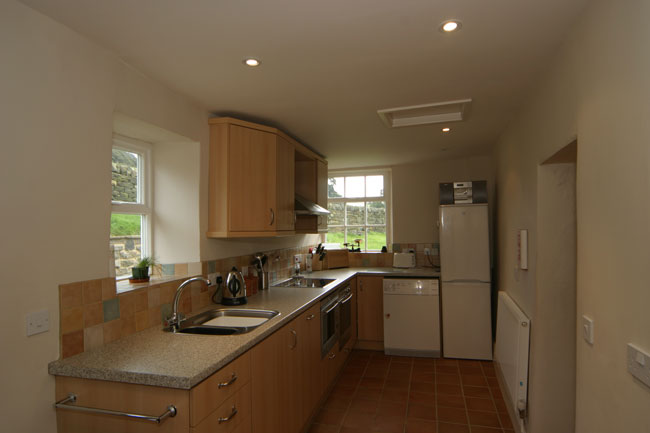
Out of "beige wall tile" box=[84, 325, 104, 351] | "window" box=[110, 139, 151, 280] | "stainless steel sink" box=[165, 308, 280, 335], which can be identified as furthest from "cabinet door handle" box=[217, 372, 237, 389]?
"window" box=[110, 139, 151, 280]

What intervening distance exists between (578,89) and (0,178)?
2482mm

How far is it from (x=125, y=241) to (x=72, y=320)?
0.77 metres

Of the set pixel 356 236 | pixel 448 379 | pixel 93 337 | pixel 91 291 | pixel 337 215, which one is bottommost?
pixel 448 379

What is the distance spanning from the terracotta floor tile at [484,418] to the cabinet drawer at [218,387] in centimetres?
201

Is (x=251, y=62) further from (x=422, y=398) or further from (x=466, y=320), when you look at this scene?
(x=466, y=320)

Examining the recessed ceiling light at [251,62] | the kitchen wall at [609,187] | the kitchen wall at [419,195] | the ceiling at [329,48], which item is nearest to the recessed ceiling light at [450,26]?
the ceiling at [329,48]

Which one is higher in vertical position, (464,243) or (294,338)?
(464,243)

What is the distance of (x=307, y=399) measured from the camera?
2734 mm

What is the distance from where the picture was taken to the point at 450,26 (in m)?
1.71

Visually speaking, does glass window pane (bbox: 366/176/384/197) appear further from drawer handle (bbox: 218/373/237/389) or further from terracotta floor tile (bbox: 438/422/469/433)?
drawer handle (bbox: 218/373/237/389)

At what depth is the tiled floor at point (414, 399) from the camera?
9.39 feet

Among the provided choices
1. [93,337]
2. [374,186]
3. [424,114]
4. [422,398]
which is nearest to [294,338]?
[93,337]

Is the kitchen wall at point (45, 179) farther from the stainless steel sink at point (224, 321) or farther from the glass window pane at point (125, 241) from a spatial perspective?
the stainless steel sink at point (224, 321)

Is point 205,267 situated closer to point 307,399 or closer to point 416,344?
point 307,399
